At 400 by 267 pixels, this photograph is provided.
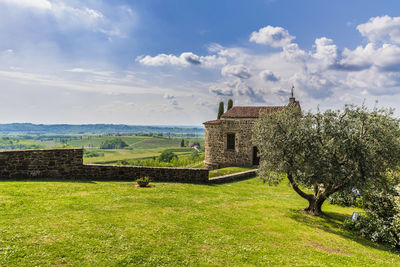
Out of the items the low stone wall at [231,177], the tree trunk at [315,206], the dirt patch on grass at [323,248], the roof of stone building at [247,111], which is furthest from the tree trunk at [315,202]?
the roof of stone building at [247,111]

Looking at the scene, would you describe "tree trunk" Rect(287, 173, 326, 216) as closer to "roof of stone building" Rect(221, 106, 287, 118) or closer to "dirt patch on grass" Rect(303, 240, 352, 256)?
"dirt patch on grass" Rect(303, 240, 352, 256)

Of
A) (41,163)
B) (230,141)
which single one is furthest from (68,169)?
(230,141)

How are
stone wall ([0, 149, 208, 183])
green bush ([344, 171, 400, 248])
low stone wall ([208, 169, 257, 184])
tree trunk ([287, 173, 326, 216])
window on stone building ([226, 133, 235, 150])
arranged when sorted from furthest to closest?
1. window on stone building ([226, 133, 235, 150])
2. low stone wall ([208, 169, 257, 184])
3. stone wall ([0, 149, 208, 183])
4. tree trunk ([287, 173, 326, 216])
5. green bush ([344, 171, 400, 248])

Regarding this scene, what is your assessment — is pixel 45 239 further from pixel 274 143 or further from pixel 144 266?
pixel 274 143

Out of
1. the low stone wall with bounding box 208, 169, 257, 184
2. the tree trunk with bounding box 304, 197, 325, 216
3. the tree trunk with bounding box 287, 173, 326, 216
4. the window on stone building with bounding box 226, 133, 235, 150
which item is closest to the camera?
the tree trunk with bounding box 287, 173, 326, 216

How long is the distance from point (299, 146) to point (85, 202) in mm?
11039

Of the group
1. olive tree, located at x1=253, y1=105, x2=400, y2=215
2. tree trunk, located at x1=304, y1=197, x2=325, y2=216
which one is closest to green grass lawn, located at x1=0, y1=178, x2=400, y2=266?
tree trunk, located at x1=304, y1=197, x2=325, y2=216

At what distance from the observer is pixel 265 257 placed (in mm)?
7945

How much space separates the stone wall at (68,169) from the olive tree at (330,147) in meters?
8.03

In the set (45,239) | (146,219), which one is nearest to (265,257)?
(146,219)

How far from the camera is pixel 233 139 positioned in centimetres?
3644

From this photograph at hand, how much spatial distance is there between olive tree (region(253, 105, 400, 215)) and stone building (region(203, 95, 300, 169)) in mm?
21752

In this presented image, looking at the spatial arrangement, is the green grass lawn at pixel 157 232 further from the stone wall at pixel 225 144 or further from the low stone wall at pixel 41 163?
the stone wall at pixel 225 144

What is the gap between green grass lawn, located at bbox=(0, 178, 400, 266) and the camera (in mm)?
7090
